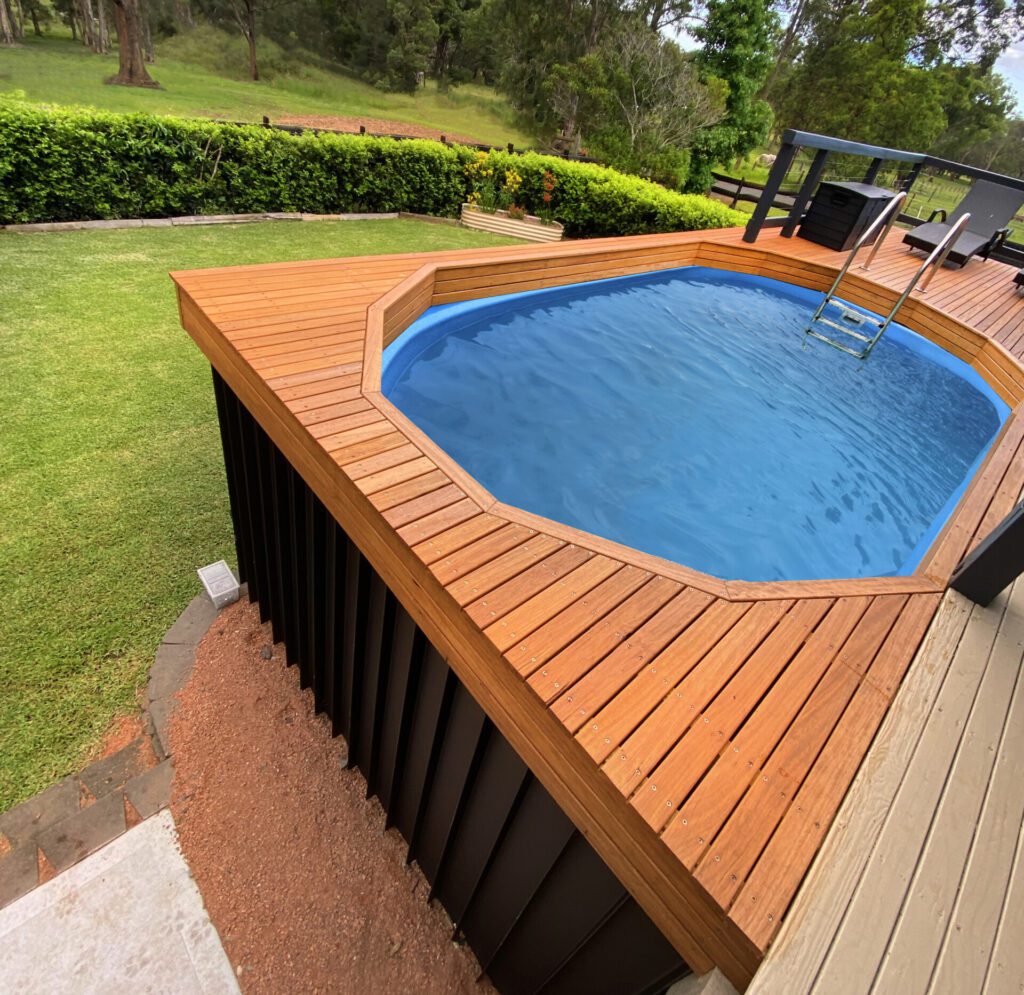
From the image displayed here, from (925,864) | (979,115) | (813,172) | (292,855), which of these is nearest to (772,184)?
(813,172)

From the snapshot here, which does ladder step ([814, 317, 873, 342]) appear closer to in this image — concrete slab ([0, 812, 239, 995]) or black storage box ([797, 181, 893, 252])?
black storage box ([797, 181, 893, 252])

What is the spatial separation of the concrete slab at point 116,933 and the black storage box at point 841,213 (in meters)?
11.0

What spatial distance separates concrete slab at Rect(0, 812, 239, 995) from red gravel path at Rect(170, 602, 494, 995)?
9cm

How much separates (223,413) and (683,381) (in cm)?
430

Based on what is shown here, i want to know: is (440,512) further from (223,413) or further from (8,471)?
(8,471)

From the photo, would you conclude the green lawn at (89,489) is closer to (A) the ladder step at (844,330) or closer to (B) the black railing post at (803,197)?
(A) the ladder step at (844,330)

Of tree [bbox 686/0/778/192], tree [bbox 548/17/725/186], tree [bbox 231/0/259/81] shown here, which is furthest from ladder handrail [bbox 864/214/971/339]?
tree [bbox 231/0/259/81]

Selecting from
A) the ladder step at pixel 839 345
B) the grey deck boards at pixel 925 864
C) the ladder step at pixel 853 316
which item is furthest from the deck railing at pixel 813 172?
the grey deck boards at pixel 925 864

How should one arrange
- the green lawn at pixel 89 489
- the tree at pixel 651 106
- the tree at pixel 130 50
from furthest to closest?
1. the tree at pixel 130 50
2. the tree at pixel 651 106
3. the green lawn at pixel 89 489

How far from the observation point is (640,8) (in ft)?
77.3

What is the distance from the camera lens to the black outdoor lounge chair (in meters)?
8.89

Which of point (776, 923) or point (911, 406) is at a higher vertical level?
point (776, 923)

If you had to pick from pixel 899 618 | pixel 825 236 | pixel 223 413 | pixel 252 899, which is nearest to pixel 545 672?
pixel 899 618

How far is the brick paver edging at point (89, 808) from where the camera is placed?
2.37 meters
